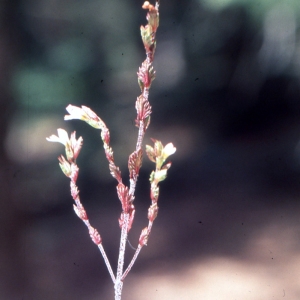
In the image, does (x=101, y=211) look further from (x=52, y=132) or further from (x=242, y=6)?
(x=242, y=6)

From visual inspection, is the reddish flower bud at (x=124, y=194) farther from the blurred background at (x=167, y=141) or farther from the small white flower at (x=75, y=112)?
the blurred background at (x=167, y=141)

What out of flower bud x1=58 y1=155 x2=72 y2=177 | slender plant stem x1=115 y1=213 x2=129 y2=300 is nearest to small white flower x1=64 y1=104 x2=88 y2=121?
flower bud x1=58 y1=155 x2=72 y2=177

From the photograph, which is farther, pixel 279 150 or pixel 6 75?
pixel 279 150

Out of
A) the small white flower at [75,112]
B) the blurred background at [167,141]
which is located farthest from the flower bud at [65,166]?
the blurred background at [167,141]

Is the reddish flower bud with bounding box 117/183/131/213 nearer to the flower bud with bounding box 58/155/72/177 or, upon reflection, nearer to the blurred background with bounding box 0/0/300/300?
the flower bud with bounding box 58/155/72/177

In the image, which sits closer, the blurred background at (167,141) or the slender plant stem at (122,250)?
the slender plant stem at (122,250)

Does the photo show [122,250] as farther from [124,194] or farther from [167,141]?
[167,141]

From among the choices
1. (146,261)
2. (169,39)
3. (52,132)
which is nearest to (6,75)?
(52,132)

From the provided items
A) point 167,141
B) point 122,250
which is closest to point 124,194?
point 122,250
